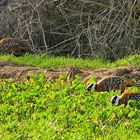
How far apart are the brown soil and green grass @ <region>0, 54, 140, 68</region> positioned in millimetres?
691

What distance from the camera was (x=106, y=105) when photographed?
6.81 metres

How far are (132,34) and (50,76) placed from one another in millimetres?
3701

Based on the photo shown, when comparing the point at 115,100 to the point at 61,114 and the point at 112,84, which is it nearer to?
the point at 61,114

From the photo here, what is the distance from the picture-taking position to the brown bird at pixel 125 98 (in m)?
6.72

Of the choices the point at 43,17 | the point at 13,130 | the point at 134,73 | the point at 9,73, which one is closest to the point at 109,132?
the point at 13,130

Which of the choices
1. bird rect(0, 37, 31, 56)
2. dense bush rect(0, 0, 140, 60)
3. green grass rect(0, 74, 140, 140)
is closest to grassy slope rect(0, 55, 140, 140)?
green grass rect(0, 74, 140, 140)

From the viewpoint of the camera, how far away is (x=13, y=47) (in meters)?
11.9

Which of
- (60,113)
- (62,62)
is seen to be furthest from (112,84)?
(62,62)

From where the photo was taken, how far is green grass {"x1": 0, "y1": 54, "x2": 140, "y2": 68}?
33.2 ft

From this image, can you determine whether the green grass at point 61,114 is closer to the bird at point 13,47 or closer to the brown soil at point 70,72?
the brown soil at point 70,72

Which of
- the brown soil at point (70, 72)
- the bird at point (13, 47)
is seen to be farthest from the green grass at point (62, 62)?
the brown soil at point (70, 72)

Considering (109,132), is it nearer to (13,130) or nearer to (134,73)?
(13,130)

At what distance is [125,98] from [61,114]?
2.40ft

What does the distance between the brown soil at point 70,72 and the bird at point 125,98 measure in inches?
65.2
